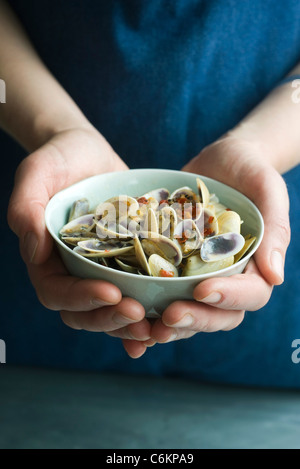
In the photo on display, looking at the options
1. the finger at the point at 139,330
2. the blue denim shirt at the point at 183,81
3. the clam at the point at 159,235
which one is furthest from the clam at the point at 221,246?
the blue denim shirt at the point at 183,81

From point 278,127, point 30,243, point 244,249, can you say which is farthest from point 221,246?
point 278,127

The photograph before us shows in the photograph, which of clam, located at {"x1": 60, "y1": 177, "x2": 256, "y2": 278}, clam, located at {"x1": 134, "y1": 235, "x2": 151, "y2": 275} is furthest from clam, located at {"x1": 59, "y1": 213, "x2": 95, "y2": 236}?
clam, located at {"x1": 134, "y1": 235, "x2": 151, "y2": 275}

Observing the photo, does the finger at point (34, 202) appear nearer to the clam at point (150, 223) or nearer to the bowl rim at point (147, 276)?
the bowl rim at point (147, 276)

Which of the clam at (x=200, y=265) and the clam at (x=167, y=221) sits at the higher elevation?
the clam at (x=167, y=221)

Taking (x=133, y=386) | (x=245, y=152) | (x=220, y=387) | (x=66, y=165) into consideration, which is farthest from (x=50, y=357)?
(x=245, y=152)

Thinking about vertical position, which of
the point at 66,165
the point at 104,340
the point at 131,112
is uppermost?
the point at 131,112

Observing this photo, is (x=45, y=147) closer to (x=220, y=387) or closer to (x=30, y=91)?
(x=30, y=91)
